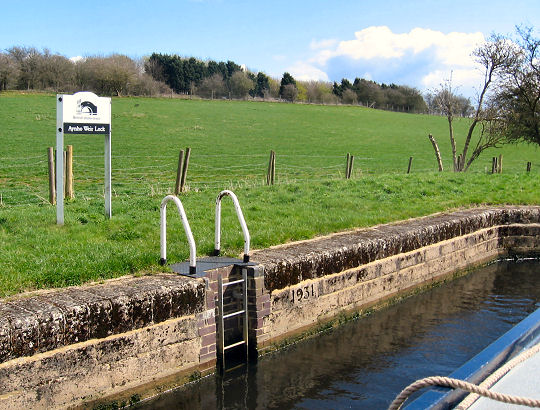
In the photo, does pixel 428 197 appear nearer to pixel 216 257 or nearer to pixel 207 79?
pixel 216 257

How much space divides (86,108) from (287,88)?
74.2m

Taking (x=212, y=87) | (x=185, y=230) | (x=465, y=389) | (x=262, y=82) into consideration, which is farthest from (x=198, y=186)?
(x=262, y=82)

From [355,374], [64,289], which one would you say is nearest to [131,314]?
[64,289]

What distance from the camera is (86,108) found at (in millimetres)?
8242

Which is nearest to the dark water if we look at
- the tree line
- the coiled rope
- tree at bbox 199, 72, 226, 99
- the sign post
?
the coiled rope

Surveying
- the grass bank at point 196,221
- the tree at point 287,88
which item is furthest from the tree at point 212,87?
the grass bank at point 196,221

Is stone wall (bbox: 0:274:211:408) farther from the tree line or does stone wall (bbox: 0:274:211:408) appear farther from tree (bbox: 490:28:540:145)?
the tree line

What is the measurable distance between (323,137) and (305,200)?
31.7 meters

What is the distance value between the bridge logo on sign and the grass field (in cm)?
161

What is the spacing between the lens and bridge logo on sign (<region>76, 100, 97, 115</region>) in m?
8.16

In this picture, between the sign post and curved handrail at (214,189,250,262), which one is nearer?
curved handrail at (214,189,250,262)

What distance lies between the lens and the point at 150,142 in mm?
32906

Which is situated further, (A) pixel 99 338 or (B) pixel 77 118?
(B) pixel 77 118

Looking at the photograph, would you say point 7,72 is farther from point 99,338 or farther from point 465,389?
point 465,389
